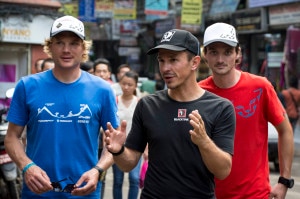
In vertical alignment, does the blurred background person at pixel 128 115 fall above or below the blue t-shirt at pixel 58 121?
below

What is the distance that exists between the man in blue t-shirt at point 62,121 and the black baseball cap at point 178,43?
66 centimetres

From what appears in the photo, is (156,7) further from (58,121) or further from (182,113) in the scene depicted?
(182,113)

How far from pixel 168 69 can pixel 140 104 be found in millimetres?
328

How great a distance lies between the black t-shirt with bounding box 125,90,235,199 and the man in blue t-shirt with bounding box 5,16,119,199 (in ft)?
1.84

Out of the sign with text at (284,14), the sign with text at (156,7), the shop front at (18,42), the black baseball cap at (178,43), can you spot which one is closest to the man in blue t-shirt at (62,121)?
the black baseball cap at (178,43)

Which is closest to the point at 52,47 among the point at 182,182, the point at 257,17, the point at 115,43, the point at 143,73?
the point at 182,182

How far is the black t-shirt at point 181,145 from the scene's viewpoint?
3.90 m

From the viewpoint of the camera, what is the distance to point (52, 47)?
4.53m

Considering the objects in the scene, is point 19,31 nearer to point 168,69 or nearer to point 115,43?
point 168,69

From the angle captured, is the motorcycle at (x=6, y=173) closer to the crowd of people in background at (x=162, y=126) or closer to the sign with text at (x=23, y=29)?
the crowd of people in background at (x=162, y=126)

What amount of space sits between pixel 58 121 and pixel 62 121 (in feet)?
0.08

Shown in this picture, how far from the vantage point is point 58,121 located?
439 centimetres

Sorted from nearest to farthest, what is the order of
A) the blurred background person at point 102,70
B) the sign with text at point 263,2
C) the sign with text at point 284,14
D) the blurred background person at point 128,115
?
the blurred background person at point 128,115, the blurred background person at point 102,70, the sign with text at point 284,14, the sign with text at point 263,2

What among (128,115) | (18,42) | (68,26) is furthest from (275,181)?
(68,26)
